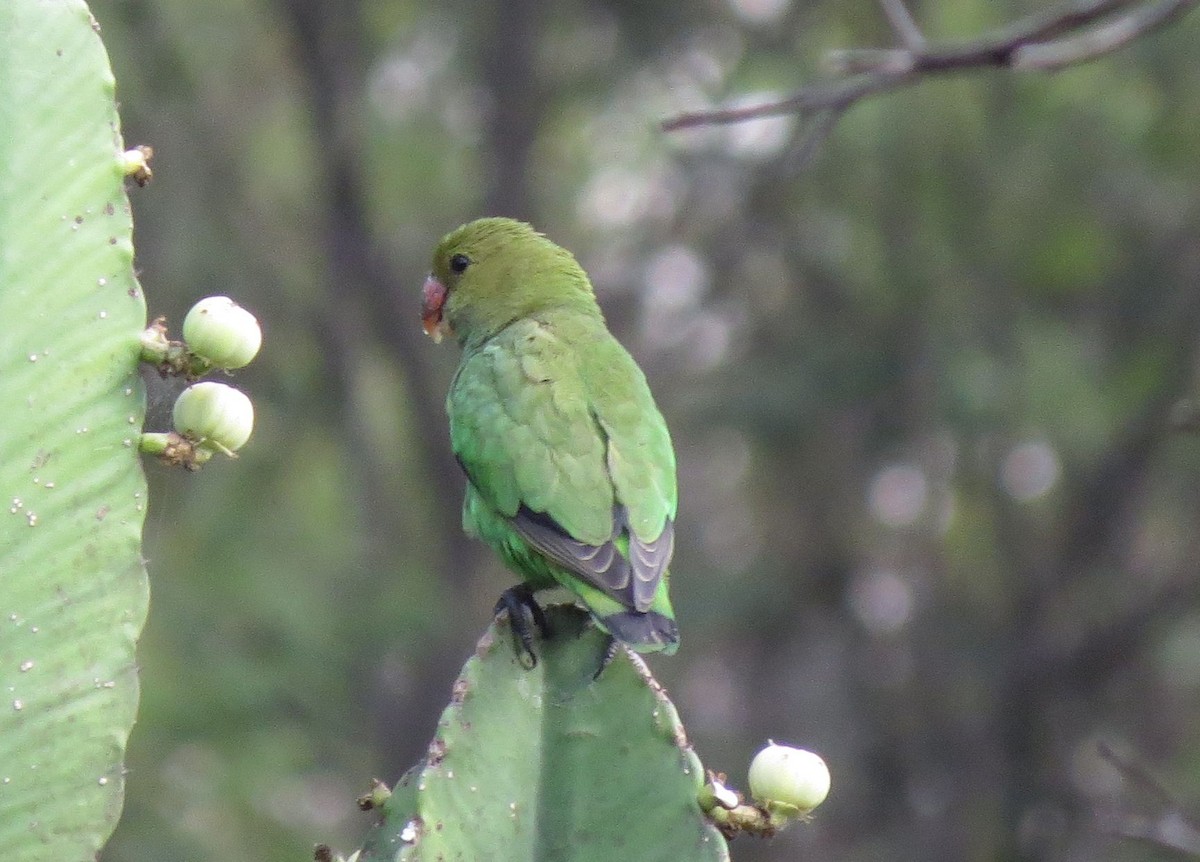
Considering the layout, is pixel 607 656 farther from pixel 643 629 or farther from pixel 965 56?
pixel 965 56

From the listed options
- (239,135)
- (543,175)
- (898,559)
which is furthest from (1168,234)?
(239,135)

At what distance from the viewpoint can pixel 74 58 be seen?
7.06 feet

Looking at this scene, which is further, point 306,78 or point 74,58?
point 306,78

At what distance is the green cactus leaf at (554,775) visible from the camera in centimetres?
212

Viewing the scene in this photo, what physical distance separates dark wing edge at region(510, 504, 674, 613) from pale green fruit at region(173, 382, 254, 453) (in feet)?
3.21

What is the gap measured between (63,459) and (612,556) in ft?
4.03

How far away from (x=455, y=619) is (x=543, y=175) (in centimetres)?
274

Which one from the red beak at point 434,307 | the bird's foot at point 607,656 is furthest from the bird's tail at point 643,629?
the red beak at point 434,307

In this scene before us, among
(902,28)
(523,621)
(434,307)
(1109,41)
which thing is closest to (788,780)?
(523,621)

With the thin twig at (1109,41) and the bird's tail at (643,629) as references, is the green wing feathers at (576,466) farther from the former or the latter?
the thin twig at (1109,41)

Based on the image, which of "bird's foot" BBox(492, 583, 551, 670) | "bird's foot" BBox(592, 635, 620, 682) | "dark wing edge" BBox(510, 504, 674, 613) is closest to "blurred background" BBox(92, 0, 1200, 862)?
"dark wing edge" BBox(510, 504, 674, 613)

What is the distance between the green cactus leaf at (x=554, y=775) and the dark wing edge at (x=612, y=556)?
0.66 metres

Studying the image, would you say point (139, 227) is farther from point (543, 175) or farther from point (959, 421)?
point (959, 421)

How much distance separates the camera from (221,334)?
2098mm
